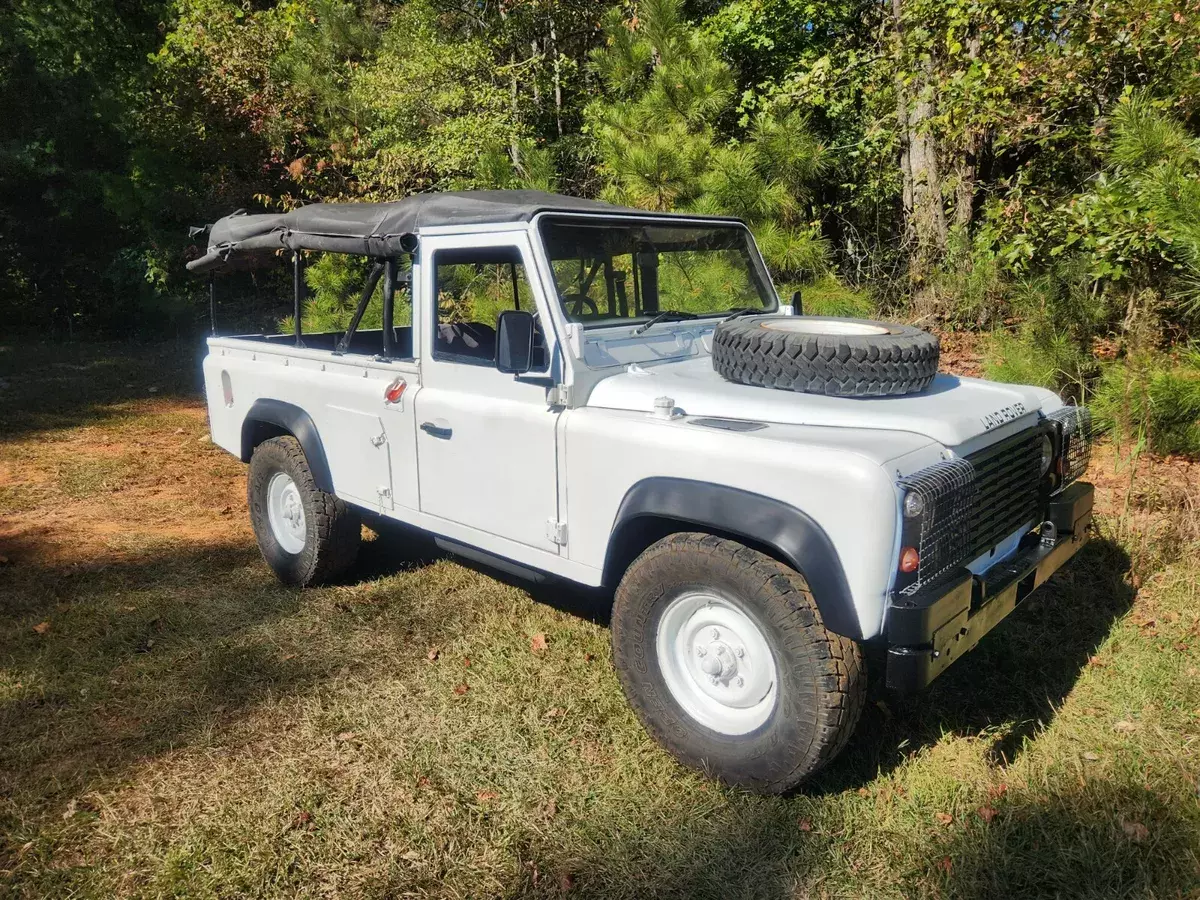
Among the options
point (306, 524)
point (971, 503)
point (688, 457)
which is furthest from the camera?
point (306, 524)

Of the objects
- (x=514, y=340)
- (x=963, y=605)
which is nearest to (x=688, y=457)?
(x=514, y=340)

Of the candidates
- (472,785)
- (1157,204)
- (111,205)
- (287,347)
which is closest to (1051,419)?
(1157,204)

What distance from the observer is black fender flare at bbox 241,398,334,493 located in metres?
4.36

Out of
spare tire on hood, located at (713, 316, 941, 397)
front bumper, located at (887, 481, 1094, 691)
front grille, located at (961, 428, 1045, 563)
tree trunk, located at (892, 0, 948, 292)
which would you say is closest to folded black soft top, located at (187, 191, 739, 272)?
spare tire on hood, located at (713, 316, 941, 397)

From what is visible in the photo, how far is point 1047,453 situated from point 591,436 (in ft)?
5.82

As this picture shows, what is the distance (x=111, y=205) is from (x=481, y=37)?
8.10m

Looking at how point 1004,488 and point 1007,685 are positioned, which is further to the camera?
point 1007,685

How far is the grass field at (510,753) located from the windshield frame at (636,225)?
1540 mm

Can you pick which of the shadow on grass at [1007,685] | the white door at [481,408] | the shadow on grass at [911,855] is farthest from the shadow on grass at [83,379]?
the shadow on grass at [1007,685]

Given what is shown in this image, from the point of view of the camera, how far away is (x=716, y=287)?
4.08 meters

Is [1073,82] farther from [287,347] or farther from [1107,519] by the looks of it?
[287,347]

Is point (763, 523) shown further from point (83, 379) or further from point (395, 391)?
point (83, 379)

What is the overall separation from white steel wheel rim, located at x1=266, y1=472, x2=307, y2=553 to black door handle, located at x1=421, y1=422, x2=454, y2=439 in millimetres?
1312

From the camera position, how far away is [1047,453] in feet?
10.6
